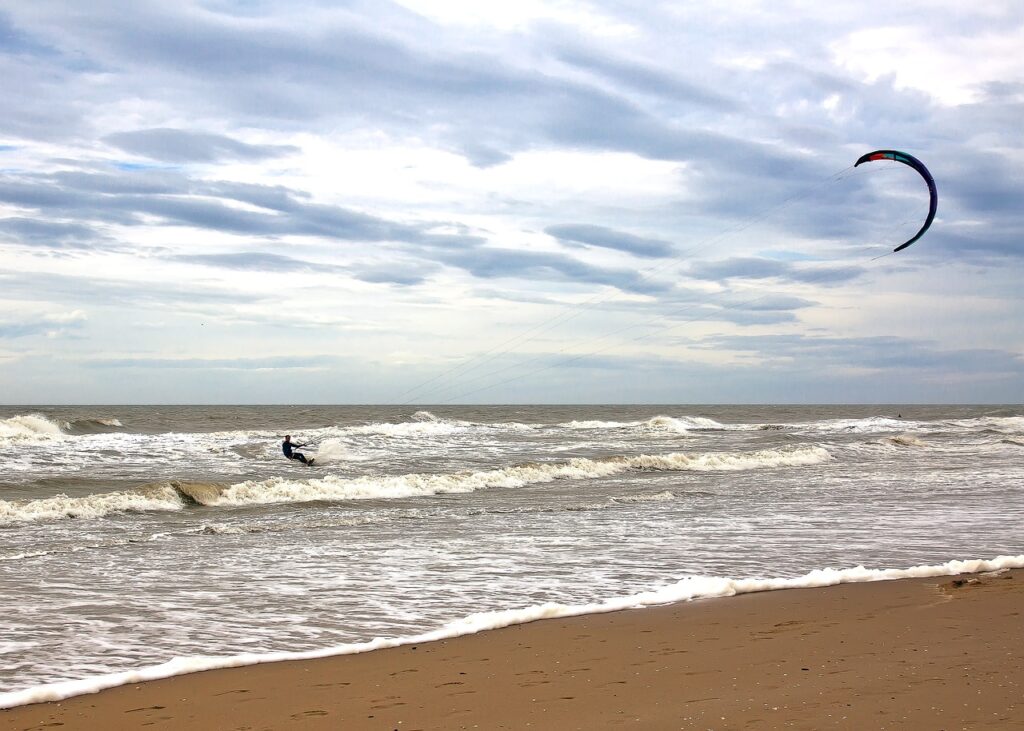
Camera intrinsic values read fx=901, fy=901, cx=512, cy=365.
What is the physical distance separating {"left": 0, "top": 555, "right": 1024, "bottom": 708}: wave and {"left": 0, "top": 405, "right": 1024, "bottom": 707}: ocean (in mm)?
24

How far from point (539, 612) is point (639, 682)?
73.6 inches

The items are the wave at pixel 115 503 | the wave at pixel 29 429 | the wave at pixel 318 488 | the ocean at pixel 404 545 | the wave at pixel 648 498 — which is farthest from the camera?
the wave at pixel 29 429

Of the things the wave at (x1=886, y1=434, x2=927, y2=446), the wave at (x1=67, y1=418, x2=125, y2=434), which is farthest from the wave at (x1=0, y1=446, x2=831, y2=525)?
the wave at (x1=67, y1=418, x2=125, y2=434)

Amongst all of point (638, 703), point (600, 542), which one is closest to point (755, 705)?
point (638, 703)

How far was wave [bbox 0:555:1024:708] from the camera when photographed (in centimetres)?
509

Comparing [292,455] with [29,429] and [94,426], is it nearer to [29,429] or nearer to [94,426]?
[29,429]

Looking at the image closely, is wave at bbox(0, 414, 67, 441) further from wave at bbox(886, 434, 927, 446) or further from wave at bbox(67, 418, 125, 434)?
wave at bbox(886, 434, 927, 446)

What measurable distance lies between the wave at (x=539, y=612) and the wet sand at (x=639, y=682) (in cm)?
12

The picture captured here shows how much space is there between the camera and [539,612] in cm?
684

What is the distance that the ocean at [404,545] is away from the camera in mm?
6422

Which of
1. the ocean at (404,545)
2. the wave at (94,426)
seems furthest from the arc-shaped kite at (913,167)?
the wave at (94,426)

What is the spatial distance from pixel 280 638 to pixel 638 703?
108 inches

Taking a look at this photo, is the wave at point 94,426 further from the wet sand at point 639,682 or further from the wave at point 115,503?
the wet sand at point 639,682

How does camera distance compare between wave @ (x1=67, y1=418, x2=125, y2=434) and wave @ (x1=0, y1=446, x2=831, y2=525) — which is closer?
wave @ (x1=0, y1=446, x2=831, y2=525)
